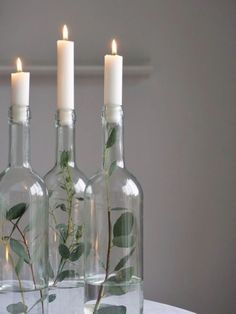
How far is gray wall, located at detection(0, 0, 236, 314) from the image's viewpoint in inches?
88.6

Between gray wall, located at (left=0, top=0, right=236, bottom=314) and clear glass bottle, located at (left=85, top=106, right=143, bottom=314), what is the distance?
1.49m

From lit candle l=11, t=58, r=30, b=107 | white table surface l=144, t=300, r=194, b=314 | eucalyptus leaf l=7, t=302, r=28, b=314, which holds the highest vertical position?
lit candle l=11, t=58, r=30, b=107

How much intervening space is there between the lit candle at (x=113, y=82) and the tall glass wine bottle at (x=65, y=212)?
9 cm

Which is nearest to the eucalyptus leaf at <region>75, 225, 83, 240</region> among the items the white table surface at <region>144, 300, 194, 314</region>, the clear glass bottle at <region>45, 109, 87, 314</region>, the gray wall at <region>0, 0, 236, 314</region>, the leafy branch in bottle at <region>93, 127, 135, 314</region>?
the clear glass bottle at <region>45, 109, 87, 314</region>

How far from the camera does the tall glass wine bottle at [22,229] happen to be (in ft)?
2.35

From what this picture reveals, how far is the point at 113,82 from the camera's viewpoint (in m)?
0.77

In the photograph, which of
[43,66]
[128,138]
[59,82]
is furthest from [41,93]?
[59,82]

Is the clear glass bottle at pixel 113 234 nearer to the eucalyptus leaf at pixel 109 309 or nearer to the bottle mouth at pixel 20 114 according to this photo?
the eucalyptus leaf at pixel 109 309

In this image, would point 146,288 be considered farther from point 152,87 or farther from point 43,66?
point 43,66

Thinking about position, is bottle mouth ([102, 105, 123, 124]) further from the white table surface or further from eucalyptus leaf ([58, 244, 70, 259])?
the white table surface

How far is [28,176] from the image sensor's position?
0.74 m

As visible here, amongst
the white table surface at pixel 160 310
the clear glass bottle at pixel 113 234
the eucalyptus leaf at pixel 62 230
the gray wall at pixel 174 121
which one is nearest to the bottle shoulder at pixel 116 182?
the clear glass bottle at pixel 113 234

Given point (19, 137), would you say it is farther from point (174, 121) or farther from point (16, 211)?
point (174, 121)

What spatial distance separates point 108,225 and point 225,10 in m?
1.69
